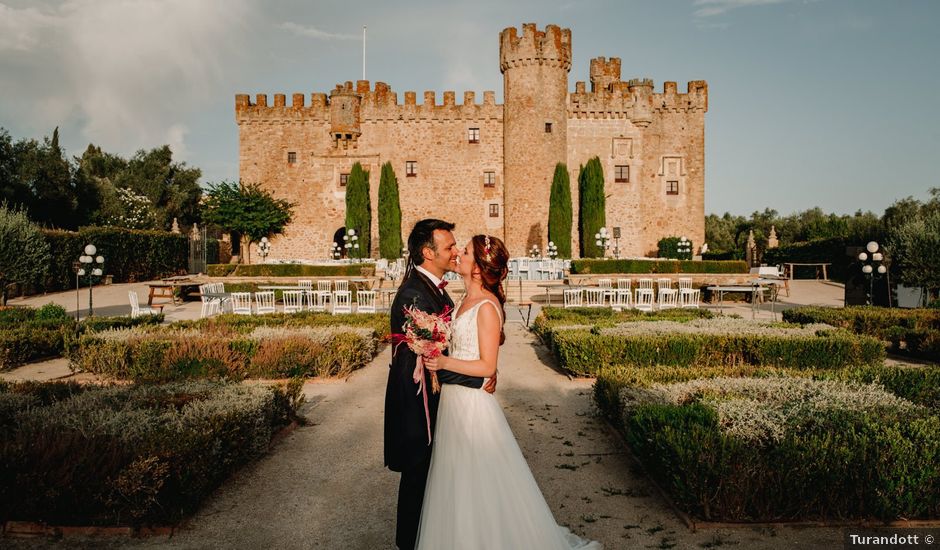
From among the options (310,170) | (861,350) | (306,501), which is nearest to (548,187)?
(310,170)

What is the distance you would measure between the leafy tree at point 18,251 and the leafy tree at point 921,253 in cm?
2096

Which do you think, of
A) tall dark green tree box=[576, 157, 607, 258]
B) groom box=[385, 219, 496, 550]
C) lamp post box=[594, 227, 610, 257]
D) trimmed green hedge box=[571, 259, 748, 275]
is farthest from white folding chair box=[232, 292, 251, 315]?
tall dark green tree box=[576, 157, 607, 258]

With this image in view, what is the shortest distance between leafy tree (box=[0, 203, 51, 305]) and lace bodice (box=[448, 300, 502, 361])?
15.5m

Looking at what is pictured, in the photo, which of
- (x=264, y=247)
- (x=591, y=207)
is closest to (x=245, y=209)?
(x=264, y=247)

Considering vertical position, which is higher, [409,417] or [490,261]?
[490,261]

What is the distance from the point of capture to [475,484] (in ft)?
9.86

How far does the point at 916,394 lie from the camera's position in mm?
5582

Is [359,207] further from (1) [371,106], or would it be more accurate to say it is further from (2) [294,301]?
(2) [294,301]

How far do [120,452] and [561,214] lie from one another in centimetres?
2496

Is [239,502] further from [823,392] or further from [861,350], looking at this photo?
[861,350]

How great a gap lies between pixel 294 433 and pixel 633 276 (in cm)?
1687

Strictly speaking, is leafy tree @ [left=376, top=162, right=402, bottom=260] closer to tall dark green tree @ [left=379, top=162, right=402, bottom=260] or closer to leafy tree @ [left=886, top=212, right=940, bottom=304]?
tall dark green tree @ [left=379, top=162, right=402, bottom=260]

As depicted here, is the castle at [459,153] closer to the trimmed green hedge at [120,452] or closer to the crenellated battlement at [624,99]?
the crenellated battlement at [624,99]

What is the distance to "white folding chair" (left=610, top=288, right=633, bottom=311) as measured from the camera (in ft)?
50.1
